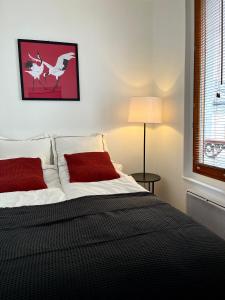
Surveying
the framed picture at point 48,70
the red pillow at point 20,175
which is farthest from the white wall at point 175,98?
the red pillow at point 20,175

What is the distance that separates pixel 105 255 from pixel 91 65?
229 cm

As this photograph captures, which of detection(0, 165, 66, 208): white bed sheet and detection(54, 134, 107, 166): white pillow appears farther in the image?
detection(54, 134, 107, 166): white pillow

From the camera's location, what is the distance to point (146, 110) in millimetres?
2684

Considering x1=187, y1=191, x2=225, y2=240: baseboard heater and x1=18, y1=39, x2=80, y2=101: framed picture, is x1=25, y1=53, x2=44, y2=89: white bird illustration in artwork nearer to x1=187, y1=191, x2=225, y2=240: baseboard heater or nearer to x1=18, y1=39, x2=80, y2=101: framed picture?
x1=18, y1=39, x2=80, y2=101: framed picture

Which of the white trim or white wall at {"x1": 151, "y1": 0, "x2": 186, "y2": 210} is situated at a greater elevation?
white wall at {"x1": 151, "y1": 0, "x2": 186, "y2": 210}

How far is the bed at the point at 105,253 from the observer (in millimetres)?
902

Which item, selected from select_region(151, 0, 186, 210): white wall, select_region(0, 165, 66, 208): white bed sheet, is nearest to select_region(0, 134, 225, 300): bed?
select_region(0, 165, 66, 208): white bed sheet

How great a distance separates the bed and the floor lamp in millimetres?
1281

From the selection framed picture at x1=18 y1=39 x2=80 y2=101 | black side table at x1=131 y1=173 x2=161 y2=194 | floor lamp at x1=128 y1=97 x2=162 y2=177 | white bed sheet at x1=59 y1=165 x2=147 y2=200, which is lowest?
black side table at x1=131 y1=173 x2=161 y2=194

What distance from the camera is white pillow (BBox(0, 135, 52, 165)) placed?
2369mm

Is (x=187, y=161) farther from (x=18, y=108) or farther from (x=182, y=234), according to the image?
(x=18, y=108)

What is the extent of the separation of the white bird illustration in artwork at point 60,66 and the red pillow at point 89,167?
3.05ft

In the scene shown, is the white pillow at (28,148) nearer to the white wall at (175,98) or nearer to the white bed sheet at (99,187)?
the white bed sheet at (99,187)

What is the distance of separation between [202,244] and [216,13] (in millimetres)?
1902
